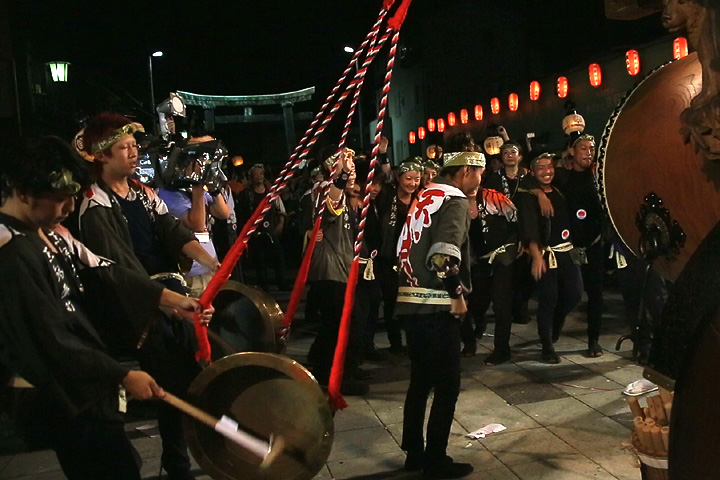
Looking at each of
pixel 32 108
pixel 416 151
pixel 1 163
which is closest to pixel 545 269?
pixel 1 163

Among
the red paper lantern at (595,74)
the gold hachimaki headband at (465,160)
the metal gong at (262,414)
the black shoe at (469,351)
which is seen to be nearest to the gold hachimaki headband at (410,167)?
the gold hachimaki headband at (465,160)

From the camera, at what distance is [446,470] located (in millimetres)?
3977

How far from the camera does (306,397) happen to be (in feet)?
9.43

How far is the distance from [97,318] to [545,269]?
4394 mm

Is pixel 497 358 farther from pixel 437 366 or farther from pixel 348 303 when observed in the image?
pixel 348 303

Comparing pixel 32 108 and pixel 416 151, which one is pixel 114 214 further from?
pixel 416 151

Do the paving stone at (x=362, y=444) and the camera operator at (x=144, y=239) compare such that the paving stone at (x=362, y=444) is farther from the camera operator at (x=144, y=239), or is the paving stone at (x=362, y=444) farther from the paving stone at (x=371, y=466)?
the camera operator at (x=144, y=239)

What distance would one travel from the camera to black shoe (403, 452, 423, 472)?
163 inches

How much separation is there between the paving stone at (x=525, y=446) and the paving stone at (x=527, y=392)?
648 millimetres

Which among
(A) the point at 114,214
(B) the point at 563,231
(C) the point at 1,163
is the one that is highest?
(C) the point at 1,163

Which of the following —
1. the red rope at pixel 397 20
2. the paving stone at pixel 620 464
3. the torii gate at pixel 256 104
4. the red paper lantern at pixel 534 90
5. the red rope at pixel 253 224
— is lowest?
the paving stone at pixel 620 464

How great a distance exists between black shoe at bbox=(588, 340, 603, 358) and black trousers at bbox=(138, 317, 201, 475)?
160 inches

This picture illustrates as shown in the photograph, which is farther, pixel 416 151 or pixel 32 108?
pixel 416 151

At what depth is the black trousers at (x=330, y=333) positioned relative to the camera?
19.1 feet
